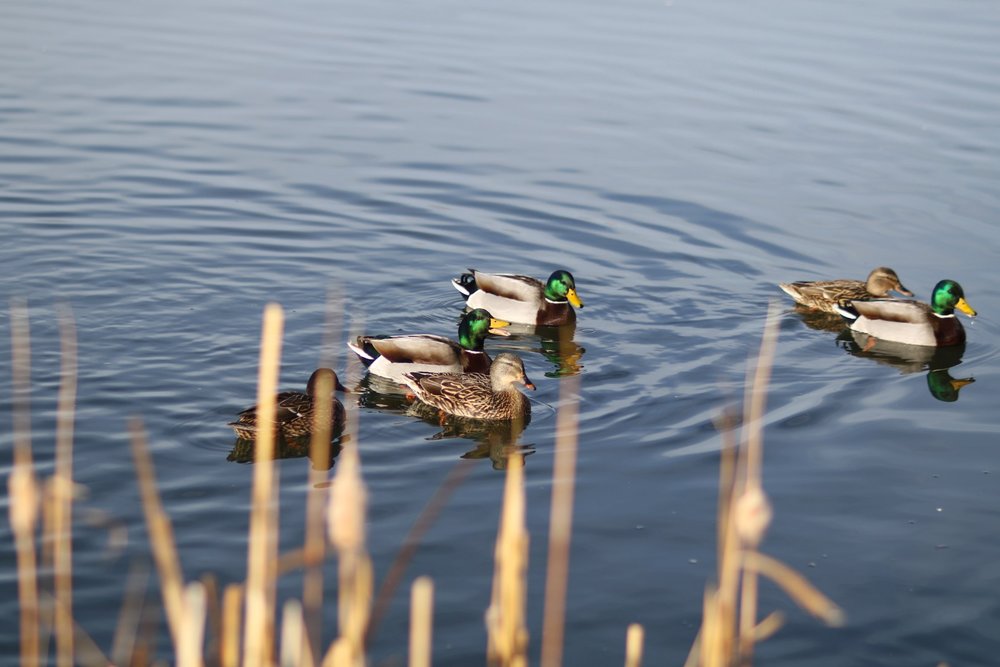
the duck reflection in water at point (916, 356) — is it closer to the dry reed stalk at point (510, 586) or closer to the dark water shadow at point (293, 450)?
the dark water shadow at point (293, 450)

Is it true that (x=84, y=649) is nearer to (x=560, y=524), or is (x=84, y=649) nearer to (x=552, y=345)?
(x=560, y=524)

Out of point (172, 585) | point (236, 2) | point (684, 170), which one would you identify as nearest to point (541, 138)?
point (684, 170)

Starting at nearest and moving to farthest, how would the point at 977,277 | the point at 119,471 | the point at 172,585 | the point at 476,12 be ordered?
the point at 172,585
the point at 119,471
the point at 977,277
the point at 476,12

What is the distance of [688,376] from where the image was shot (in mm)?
9750

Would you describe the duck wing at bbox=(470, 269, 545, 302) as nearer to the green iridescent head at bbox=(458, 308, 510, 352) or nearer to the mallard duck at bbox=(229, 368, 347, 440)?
the green iridescent head at bbox=(458, 308, 510, 352)

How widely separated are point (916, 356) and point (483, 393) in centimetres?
393

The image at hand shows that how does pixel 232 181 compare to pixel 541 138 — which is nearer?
pixel 232 181

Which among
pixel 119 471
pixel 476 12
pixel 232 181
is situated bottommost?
pixel 119 471

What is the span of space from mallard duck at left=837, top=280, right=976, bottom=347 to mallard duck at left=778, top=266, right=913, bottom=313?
0.53 feet

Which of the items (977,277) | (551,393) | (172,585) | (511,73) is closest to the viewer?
(172,585)

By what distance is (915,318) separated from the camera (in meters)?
11.3

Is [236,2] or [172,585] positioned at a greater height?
[236,2]

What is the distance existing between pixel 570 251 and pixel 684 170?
3.12 m

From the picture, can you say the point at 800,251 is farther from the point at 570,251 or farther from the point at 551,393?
the point at 551,393
